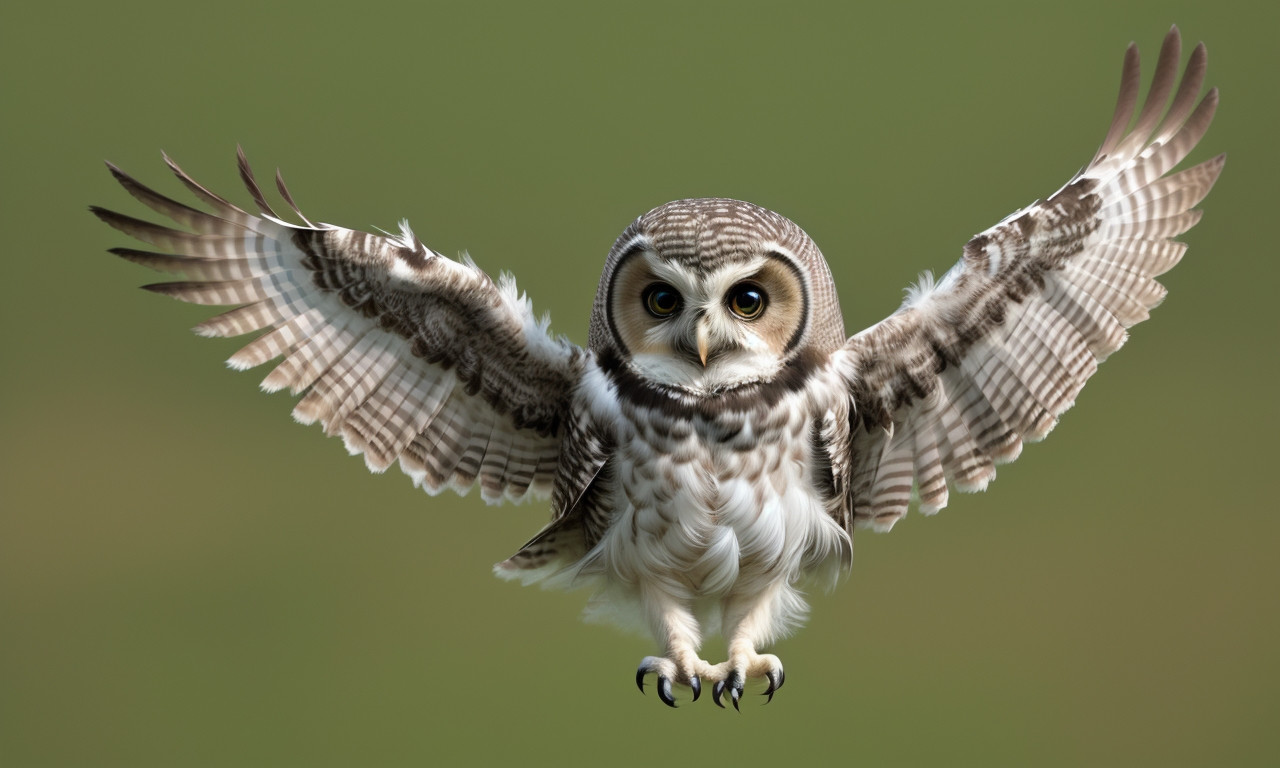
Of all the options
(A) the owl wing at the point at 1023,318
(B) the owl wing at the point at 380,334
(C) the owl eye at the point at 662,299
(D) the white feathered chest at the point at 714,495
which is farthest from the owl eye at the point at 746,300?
(B) the owl wing at the point at 380,334

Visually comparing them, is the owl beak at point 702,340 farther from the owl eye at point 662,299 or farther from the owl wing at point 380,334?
the owl wing at point 380,334

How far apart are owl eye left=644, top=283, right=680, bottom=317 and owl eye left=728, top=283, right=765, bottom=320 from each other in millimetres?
122

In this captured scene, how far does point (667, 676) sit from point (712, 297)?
0.93 m

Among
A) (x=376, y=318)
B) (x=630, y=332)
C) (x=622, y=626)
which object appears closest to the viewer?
(x=630, y=332)

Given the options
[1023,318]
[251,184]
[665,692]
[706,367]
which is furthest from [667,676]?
[251,184]

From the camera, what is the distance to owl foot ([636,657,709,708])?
312 centimetres

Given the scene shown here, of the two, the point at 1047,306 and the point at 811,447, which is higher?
the point at 1047,306

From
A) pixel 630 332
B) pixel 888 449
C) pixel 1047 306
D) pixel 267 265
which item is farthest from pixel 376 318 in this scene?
pixel 1047 306

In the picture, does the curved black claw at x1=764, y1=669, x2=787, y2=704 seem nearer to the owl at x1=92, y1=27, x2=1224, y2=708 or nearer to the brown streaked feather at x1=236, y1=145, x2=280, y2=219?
the owl at x1=92, y1=27, x2=1224, y2=708

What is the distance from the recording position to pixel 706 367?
3016 millimetres

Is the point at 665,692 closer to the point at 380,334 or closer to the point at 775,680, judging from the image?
the point at 775,680

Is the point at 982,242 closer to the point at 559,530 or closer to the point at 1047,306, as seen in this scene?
the point at 1047,306

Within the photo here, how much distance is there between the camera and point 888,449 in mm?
3430

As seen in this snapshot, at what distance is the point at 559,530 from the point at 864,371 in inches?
34.5
